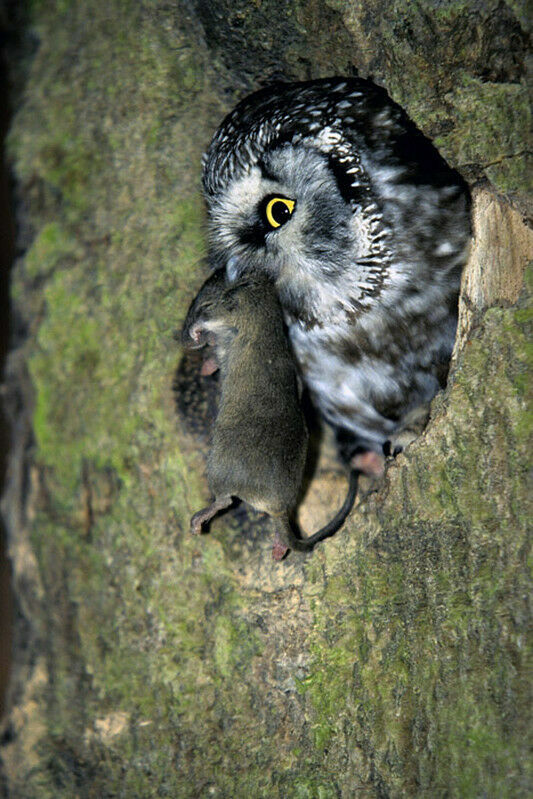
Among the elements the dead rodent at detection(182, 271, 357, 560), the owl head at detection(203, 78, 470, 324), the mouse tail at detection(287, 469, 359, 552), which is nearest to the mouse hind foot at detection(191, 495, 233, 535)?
the dead rodent at detection(182, 271, 357, 560)

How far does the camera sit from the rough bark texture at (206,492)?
1077mm

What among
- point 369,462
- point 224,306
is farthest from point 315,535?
point 224,306

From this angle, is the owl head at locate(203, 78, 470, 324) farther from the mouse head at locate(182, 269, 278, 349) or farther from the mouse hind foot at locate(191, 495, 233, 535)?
the mouse hind foot at locate(191, 495, 233, 535)

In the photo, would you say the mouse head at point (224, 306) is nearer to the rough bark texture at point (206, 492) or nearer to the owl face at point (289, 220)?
the owl face at point (289, 220)

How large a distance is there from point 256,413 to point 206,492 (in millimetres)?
274

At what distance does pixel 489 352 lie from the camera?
42.5 inches

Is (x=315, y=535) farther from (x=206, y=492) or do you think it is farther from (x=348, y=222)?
(x=348, y=222)

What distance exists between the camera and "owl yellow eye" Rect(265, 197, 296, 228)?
4.02 ft

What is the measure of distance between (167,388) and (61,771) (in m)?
0.87

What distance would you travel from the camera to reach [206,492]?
55.8 inches

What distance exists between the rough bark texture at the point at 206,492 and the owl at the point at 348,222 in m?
0.11

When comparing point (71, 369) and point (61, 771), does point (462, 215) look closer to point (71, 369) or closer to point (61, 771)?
point (71, 369)

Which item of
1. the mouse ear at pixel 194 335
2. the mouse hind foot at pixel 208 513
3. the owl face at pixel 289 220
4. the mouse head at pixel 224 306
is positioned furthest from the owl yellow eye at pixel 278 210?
the mouse hind foot at pixel 208 513

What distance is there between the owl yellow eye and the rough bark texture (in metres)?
0.23
